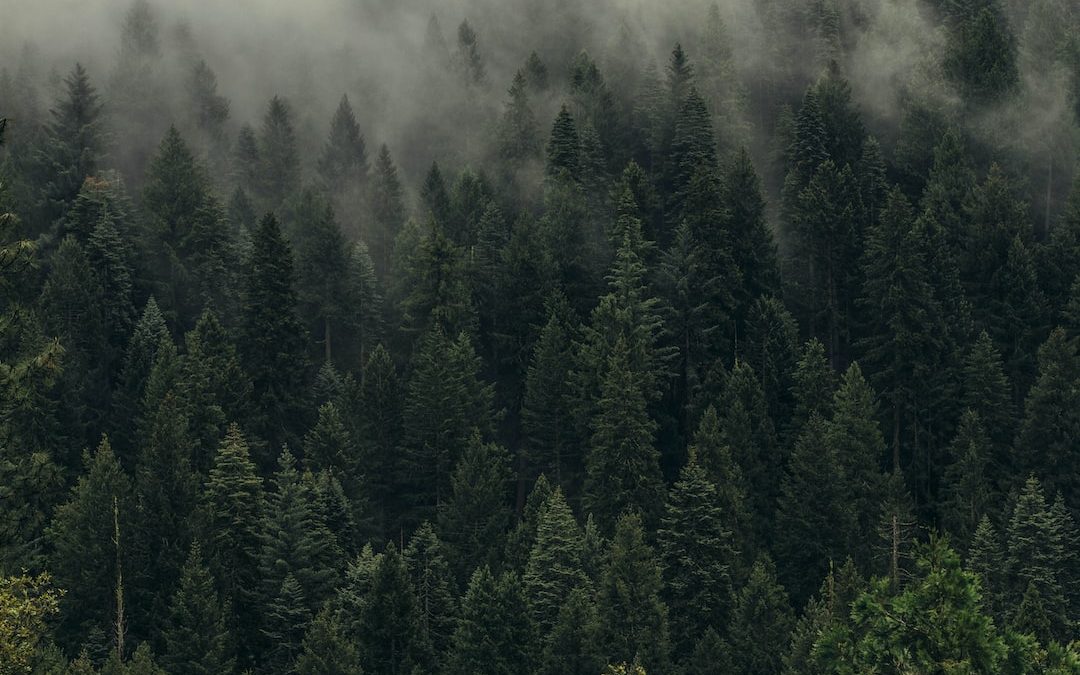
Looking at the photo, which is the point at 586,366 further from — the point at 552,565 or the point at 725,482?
the point at 552,565

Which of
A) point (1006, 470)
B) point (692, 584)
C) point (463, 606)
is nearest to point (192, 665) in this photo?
point (463, 606)

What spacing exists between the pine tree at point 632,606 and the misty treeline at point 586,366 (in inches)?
8.5

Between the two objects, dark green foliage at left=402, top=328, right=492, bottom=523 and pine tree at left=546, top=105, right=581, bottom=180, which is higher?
pine tree at left=546, top=105, right=581, bottom=180

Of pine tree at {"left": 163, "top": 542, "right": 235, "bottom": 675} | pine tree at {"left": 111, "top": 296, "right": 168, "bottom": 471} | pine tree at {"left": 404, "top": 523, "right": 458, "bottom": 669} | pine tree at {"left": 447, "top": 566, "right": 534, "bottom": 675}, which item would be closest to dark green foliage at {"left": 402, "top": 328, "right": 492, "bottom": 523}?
pine tree at {"left": 404, "top": 523, "right": 458, "bottom": 669}

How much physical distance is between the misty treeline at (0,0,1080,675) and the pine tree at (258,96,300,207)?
41 cm

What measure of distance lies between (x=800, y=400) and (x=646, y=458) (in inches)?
425

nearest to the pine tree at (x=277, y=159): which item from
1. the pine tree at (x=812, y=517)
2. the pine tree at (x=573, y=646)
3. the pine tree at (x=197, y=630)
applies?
the pine tree at (x=812, y=517)

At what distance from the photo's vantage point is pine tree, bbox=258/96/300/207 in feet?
489

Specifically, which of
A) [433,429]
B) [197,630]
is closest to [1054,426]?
[433,429]

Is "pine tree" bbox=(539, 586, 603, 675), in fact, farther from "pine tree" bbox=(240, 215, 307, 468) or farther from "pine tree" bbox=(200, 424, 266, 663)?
"pine tree" bbox=(240, 215, 307, 468)

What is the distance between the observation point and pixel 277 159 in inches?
5969

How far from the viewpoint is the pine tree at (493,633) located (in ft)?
257

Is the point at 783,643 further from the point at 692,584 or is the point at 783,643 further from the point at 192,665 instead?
the point at 192,665

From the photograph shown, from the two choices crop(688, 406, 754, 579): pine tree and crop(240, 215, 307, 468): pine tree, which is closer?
crop(688, 406, 754, 579): pine tree
